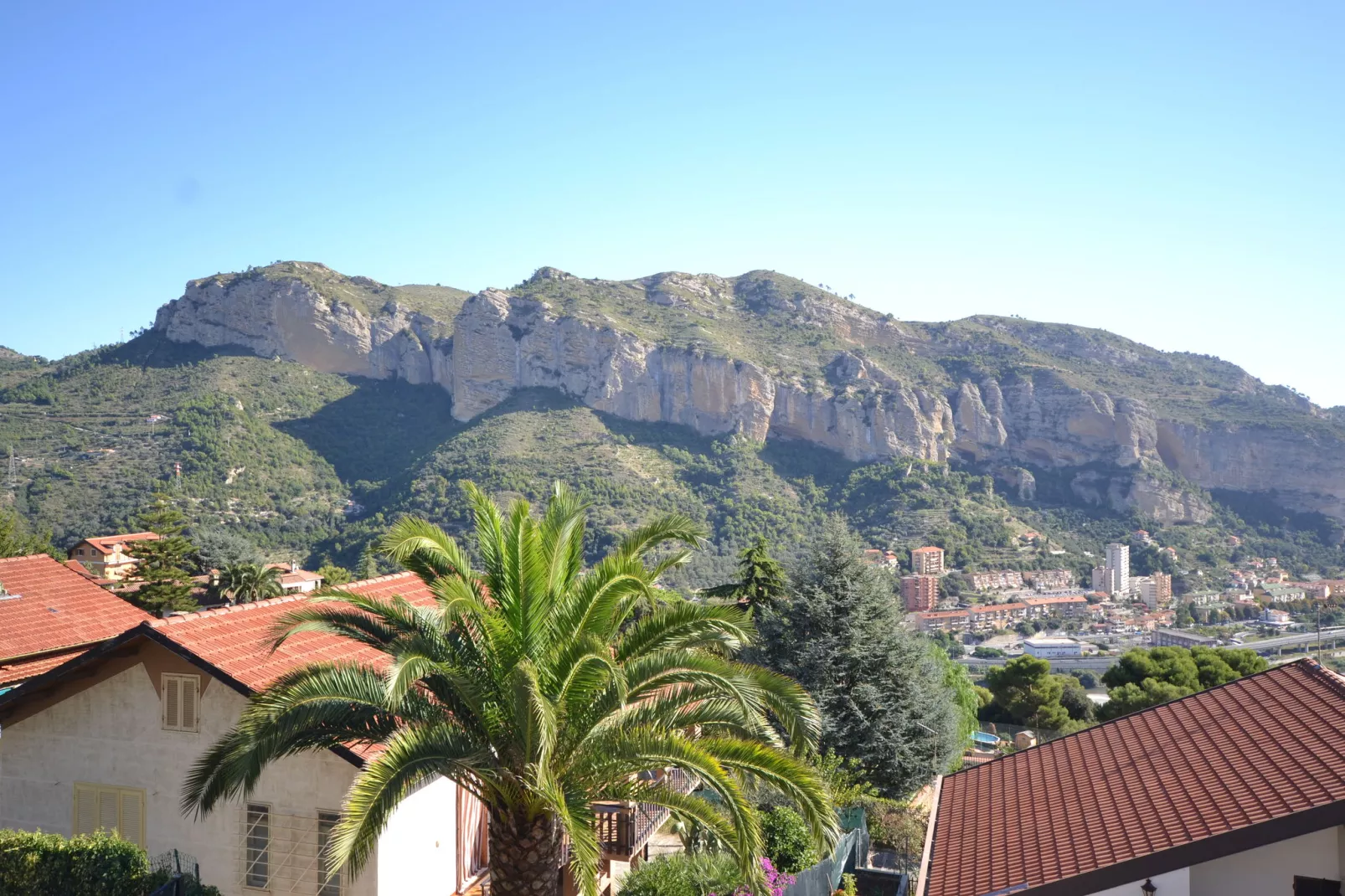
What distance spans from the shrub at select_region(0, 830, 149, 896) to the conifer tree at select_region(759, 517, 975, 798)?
10271 mm

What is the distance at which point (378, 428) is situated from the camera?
3797 inches

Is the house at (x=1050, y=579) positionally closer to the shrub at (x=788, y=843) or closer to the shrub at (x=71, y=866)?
the shrub at (x=788, y=843)

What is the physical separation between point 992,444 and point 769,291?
34.1 meters

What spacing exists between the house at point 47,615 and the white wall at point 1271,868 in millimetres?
13549

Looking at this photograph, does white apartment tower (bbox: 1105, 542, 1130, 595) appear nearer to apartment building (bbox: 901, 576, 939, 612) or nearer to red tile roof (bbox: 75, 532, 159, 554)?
apartment building (bbox: 901, 576, 939, 612)

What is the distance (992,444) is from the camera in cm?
11162

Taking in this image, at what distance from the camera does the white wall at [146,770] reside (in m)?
9.00

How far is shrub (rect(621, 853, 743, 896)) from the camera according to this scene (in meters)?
8.57

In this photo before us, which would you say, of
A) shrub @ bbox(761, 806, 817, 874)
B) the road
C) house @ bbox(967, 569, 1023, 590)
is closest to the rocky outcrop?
house @ bbox(967, 569, 1023, 590)

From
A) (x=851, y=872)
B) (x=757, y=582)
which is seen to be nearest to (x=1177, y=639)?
(x=757, y=582)

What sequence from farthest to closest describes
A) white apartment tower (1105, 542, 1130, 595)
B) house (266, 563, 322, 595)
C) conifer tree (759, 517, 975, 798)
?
white apartment tower (1105, 542, 1130, 595), house (266, 563, 322, 595), conifer tree (759, 517, 975, 798)

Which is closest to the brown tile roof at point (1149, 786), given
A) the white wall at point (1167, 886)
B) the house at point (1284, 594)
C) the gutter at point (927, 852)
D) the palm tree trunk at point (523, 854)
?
the gutter at point (927, 852)

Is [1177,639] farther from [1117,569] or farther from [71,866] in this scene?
[71,866]

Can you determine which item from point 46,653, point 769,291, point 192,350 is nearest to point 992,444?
point 769,291
